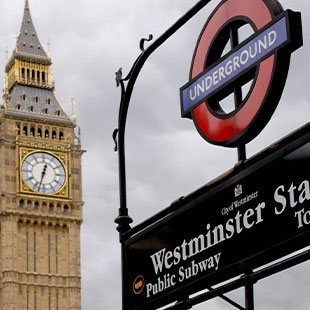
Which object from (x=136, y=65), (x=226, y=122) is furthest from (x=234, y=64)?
(x=136, y=65)

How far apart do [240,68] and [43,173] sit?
8091cm

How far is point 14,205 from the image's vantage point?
287 ft

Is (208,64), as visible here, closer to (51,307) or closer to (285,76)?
(285,76)

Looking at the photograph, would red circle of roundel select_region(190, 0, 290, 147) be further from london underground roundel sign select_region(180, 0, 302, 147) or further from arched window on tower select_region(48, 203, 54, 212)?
arched window on tower select_region(48, 203, 54, 212)

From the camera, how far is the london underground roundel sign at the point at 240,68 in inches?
300

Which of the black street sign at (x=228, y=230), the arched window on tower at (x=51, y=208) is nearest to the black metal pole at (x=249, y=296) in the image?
the black street sign at (x=228, y=230)

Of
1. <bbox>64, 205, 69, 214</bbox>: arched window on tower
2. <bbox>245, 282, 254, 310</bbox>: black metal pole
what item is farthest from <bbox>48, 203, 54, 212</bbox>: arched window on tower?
<bbox>245, 282, 254, 310</bbox>: black metal pole

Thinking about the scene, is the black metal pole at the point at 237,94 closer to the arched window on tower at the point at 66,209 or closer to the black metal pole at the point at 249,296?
the black metal pole at the point at 249,296

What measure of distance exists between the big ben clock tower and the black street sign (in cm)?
7741

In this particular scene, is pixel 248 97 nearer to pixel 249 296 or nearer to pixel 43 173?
A: pixel 249 296

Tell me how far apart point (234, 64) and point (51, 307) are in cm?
7966

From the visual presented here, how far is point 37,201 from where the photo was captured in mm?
88438

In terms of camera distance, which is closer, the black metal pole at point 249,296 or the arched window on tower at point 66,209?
the black metal pole at point 249,296

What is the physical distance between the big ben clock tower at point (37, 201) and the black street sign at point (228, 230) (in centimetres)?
7741
